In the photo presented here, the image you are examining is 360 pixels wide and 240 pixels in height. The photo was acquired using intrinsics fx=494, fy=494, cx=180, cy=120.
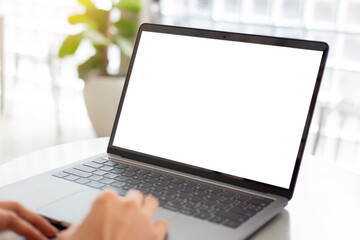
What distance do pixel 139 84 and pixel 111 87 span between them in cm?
191

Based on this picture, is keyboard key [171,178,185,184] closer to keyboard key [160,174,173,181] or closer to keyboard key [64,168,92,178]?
keyboard key [160,174,173,181]

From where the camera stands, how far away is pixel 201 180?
77cm

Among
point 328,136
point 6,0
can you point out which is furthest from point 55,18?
point 328,136

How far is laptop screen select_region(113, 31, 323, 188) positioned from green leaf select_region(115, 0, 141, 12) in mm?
2139

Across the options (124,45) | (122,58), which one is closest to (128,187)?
(124,45)

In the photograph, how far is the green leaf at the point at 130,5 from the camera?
297 cm

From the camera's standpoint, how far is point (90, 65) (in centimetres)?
297

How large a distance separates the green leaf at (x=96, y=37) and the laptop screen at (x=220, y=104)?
1.95 m

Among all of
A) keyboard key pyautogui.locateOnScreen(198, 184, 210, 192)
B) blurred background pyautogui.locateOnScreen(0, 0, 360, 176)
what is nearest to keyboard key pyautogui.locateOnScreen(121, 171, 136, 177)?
keyboard key pyautogui.locateOnScreen(198, 184, 210, 192)

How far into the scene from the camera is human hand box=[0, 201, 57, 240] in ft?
1.92

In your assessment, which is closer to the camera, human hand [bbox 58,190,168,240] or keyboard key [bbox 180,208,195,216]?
human hand [bbox 58,190,168,240]

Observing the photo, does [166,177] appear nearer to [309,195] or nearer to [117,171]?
[117,171]

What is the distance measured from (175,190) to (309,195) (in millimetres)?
244

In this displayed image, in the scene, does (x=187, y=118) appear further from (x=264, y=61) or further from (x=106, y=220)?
(x=106, y=220)
